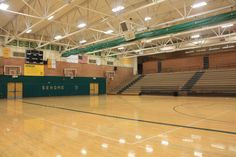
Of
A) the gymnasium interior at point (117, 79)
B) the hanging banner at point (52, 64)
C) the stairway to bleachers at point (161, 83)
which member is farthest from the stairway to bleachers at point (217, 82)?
the hanging banner at point (52, 64)

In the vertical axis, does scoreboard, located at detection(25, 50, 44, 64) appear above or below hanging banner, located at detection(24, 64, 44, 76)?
above

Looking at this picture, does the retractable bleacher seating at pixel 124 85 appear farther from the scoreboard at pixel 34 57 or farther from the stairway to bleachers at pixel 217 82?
the scoreboard at pixel 34 57

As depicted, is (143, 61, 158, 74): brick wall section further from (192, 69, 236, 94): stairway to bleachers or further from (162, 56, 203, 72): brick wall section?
(192, 69, 236, 94): stairway to bleachers

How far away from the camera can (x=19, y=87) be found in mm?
19531

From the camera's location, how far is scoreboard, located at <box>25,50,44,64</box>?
1956 centimetres

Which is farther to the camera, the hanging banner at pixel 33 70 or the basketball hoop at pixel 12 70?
the hanging banner at pixel 33 70

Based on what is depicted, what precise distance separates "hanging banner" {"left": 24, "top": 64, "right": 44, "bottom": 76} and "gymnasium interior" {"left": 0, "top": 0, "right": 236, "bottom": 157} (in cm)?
10

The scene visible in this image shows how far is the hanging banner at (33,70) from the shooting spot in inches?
774

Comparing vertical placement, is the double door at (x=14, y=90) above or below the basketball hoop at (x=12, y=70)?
below

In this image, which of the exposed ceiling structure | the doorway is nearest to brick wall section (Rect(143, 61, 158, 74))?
the exposed ceiling structure

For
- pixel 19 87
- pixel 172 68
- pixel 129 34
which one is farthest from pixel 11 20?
pixel 172 68

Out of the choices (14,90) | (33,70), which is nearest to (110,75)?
(33,70)

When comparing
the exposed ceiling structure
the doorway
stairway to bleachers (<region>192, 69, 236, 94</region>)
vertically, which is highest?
the exposed ceiling structure

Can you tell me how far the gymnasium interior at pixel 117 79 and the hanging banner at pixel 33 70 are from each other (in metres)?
0.10
